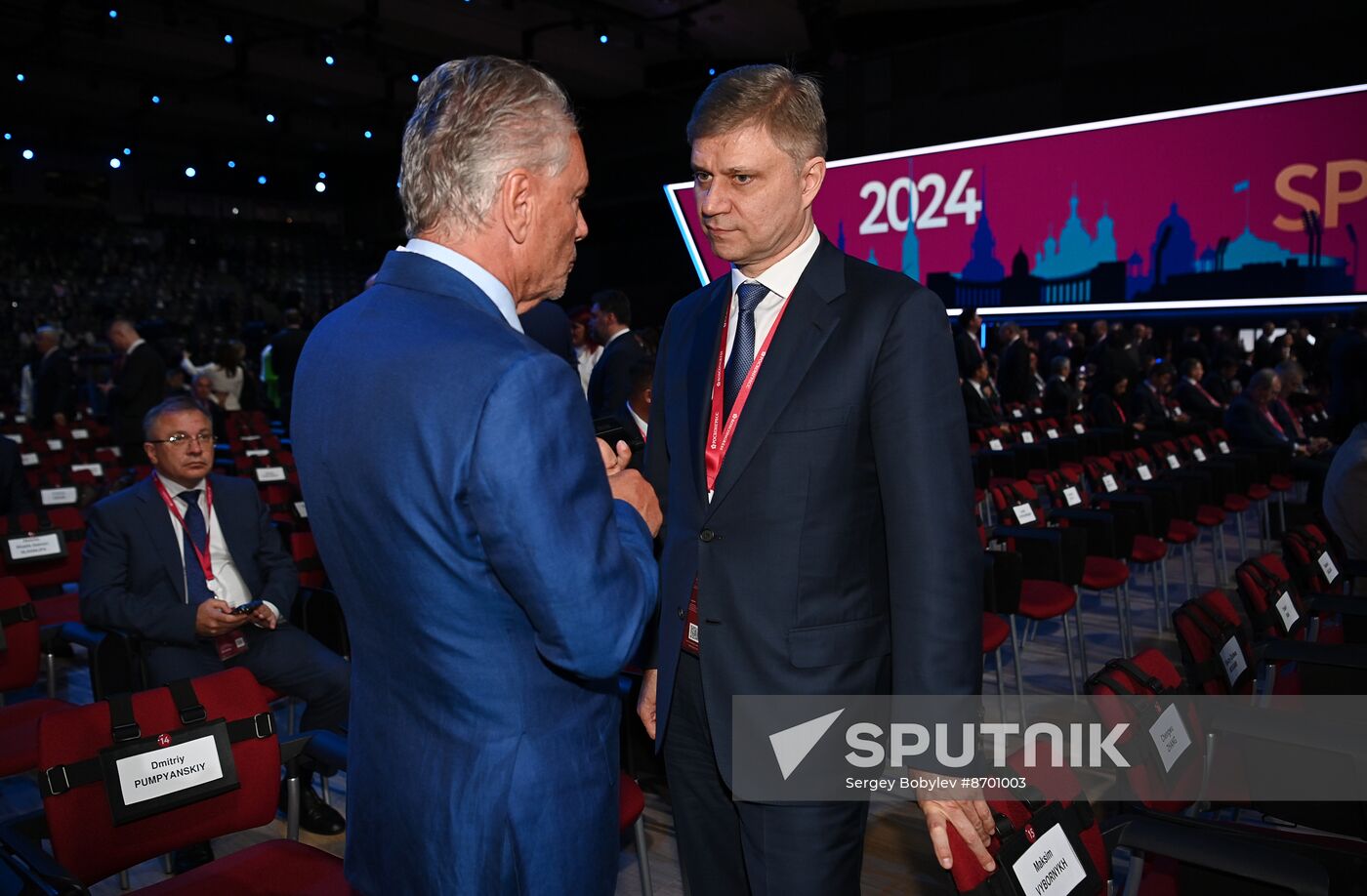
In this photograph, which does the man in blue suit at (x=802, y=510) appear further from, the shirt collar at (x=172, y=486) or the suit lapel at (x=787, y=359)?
the shirt collar at (x=172, y=486)

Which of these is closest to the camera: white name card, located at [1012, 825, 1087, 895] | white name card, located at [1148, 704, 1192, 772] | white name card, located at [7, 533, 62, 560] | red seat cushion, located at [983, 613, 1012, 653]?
white name card, located at [1012, 825, 1087, 895]

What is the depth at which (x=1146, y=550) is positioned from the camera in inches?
191

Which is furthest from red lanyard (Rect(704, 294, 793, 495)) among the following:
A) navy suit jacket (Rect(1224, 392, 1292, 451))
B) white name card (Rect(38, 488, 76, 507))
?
navy suit jacket (Rect(1224, 392, 1292, 451))

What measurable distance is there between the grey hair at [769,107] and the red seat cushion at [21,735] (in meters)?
2.13

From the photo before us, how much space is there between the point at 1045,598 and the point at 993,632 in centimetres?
58

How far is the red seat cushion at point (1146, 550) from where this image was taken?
4.82m

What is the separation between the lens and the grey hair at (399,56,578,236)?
103 centimetres

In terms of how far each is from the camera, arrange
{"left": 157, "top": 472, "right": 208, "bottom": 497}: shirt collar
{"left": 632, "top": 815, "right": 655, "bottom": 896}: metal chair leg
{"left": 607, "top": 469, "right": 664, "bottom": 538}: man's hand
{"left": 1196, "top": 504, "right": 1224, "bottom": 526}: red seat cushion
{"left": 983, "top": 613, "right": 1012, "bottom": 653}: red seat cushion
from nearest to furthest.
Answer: {"left": 607, "top": 469, "right": 664, "bottom": 538}: man's hand, {"left": 632, "top": 815, "right": 655, "bottom": 896}: metal chair leg, {"left": 157, "top": 472, "right": 208, "bottom": 497}: shirt collar, {"left": 983, "top": 613, "right": 1012, "bottom": 653}: red seat cushion, {"left": 1196, "top": 504, "right": 1224, "bottom": 526}: red seat cushion

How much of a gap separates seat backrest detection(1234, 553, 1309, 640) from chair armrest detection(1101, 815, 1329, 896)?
55.0 inches

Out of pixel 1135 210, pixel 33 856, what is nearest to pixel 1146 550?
pixel 33 856

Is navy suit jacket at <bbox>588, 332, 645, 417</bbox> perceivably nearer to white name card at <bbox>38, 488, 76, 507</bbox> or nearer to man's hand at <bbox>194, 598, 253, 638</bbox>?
man's hand at <bbox>194, 598, 253, 638</bbox>

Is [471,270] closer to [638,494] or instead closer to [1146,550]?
[638,494]

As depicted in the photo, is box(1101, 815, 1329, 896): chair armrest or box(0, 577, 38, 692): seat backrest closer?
box(1101, 815, 1329, 896): chair armrest

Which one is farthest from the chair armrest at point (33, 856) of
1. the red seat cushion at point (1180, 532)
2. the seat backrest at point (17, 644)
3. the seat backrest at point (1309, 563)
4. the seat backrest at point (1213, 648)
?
the red seat cushion at point (1180, 532)
